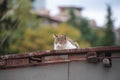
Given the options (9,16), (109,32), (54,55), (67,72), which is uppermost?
(9,16)

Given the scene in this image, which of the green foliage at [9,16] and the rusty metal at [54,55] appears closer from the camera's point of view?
the rusty metal at [54,55]

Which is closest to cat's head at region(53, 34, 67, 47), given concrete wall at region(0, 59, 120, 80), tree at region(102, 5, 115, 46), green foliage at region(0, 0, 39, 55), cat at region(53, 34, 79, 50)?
cat at region(53, 34, 79, 50)

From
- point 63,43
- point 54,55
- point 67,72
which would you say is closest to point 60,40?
point 63,43

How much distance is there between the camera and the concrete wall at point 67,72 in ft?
27.9

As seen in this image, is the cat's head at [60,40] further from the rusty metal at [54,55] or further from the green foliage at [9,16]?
the green foliage at [9,16]

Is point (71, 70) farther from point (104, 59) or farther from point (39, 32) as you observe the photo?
point (39, 32)

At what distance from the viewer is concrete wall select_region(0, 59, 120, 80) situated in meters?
8.52

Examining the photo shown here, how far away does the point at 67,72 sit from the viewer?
29.2 ft

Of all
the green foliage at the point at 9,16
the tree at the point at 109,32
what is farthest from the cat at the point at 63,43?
the tree at the point at 109,32

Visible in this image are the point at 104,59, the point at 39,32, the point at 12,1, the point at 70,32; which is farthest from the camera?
the point at 70,32

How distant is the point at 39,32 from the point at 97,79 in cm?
5267

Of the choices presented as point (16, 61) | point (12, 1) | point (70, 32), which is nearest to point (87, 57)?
point (16, 61)

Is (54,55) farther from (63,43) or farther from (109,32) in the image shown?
(109,32)

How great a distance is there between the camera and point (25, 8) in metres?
36.7
